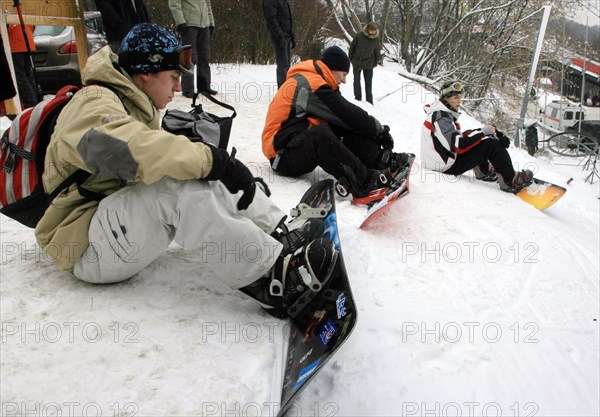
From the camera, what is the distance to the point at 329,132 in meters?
Answer: 3.72

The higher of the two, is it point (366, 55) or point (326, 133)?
point (326, 133)

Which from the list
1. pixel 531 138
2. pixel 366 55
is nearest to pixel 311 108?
pixel 366 55

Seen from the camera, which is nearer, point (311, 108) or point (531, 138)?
point (311, 108)

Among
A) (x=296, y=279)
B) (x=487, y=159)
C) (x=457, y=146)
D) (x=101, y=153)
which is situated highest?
(x=101, y=153)

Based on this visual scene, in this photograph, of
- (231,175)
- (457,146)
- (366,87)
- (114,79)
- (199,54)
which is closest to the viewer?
(231,175)

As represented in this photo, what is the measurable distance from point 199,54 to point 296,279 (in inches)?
218

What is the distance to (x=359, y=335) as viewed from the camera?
91.4 inches

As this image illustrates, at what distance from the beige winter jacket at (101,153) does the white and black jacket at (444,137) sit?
144 inches

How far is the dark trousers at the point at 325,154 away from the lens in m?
3.71

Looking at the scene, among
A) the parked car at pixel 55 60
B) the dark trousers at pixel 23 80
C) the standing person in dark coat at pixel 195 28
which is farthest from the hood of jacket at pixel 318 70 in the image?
the parked car at pixel 55 60

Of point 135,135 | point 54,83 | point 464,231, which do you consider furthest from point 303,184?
point 54,83

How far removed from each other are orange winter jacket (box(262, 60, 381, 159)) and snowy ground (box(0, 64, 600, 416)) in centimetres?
72

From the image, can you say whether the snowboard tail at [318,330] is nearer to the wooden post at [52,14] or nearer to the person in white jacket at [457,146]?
the person in white jacket at [457,146]

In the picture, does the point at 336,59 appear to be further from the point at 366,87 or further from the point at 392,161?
the point at 366,87
